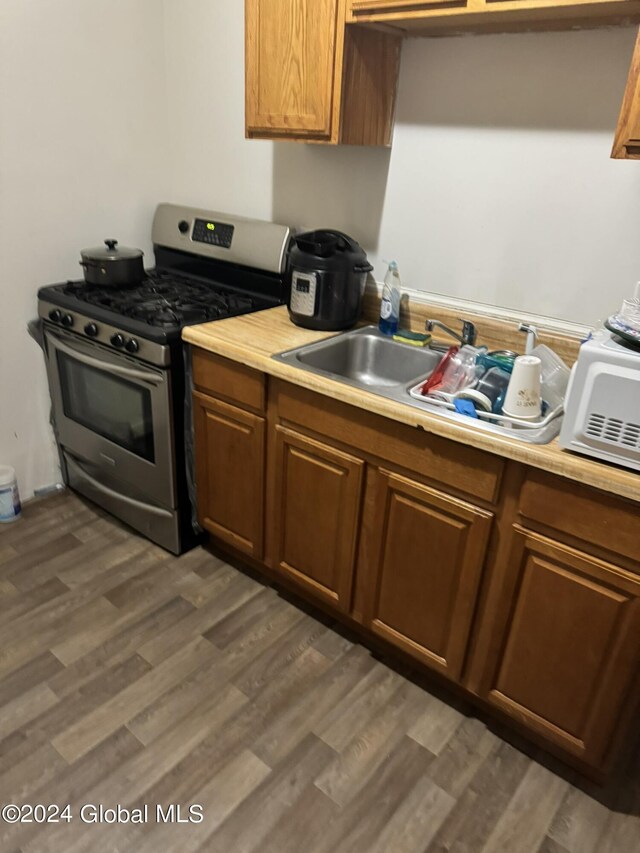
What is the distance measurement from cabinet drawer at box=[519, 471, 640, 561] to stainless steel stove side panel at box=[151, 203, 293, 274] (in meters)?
1.33

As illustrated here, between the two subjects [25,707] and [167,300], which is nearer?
[25,707]

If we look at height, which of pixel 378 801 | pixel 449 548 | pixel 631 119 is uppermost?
pixel 631 119

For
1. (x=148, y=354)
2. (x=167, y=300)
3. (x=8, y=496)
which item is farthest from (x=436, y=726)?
(x=8, y=496)

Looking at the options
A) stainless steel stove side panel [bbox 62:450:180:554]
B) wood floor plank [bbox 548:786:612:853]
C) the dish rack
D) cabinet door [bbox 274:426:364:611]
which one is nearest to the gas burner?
cabinet door [bbox 274:426:364:611]

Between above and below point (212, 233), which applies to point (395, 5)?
above

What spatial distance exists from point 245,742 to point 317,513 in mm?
664

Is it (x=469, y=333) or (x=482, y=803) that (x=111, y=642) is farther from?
(x=469, y=333)

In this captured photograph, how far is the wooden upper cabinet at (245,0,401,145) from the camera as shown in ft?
5.78

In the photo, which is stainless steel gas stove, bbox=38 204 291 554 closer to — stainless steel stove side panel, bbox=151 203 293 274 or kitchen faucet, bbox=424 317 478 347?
stainless steel stove side panel, bbox=151 203 293 274

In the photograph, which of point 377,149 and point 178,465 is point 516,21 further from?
point 178,465

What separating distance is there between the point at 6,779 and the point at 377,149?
7.02 ft

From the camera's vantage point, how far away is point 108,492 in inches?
Answer: 98.3

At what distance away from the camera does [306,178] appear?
7.59ft

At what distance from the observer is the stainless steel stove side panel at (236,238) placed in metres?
2.31
